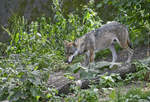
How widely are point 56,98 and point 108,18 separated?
6655mm

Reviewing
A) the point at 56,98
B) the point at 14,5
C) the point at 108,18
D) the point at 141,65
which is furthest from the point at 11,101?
the point at 14,5

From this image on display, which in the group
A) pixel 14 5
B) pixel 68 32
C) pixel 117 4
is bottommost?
pixel 117 4

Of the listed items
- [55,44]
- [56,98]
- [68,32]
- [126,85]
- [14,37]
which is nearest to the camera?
[56,98]

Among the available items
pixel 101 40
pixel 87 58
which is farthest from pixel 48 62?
pixel 101 40

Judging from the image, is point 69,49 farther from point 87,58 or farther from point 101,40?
point 101,40

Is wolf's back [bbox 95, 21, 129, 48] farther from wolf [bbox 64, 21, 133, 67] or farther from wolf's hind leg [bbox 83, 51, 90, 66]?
wolf's hind leg [bbox 83, 51, 90, 66]

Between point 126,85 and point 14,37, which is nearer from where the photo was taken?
point 126,85

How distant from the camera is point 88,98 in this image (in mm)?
3568

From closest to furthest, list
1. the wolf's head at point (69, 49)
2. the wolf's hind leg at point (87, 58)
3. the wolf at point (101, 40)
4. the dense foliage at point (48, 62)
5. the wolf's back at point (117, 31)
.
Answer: the dense foliage at point (48, 62) → the wolf's head at point (69, 49) → the wolf at point (101, 40) → the wolf's hind leg at point (87, 58) → the wolf's back at point (117, 31)

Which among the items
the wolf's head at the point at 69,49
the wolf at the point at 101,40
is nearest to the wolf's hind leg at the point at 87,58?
the wolf at the point at 101,40

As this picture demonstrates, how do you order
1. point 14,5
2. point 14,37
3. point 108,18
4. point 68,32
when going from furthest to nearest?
point 14,5 < point 108,18 < point 68,32 < point 14,37

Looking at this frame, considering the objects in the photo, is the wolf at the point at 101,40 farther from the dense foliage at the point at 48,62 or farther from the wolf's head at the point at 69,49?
the dense foliage at the point at 48,62

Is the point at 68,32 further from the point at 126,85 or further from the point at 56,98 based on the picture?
the point at 56,98

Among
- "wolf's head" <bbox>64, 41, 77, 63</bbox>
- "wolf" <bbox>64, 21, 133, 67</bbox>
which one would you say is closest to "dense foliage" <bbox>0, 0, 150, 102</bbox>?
"wolf's head" <bbox>64, 41, 77, 63</bbox>
